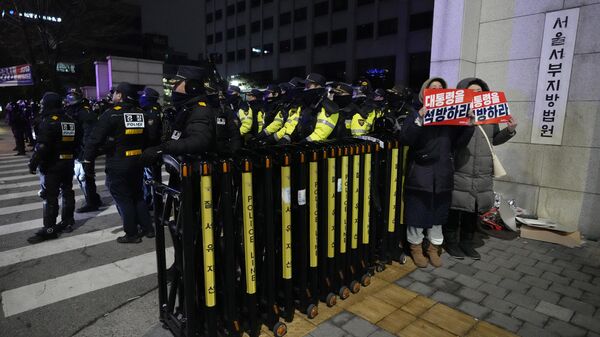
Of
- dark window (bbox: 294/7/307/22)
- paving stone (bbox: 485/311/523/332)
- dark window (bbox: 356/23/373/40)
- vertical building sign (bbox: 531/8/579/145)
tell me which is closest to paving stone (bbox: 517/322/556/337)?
paving stone (bbox: 485/311/523/332)

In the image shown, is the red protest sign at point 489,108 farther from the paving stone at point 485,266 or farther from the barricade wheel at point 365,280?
the barricade wheel at point 365,280

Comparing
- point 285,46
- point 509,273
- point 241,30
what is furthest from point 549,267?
point 241,30

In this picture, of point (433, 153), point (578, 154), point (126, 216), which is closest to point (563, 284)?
point (433, 153)

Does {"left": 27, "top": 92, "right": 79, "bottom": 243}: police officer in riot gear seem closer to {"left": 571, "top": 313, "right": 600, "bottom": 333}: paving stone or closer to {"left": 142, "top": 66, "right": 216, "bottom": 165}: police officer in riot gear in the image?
{"left": 142, "top": 66, "right": 216, "bottom": 165}: police officer in riot gear

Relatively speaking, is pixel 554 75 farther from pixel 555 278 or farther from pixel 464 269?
pixel 464 269

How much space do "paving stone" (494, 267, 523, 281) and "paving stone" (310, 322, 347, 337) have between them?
212 cm

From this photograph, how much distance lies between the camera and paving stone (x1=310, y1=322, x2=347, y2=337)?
292cm

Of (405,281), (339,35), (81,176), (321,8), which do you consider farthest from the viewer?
(321,8)

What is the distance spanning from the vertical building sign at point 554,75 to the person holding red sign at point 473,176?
131 centimetres

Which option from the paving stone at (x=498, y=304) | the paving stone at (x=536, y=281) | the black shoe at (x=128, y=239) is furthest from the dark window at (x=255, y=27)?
the paving stone at (x=498, y=304)

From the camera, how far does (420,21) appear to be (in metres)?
39.0

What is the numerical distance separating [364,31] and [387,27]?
11.3 ft

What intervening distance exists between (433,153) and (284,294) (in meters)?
2.15

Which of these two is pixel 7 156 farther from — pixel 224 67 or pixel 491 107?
pixel 224 67
